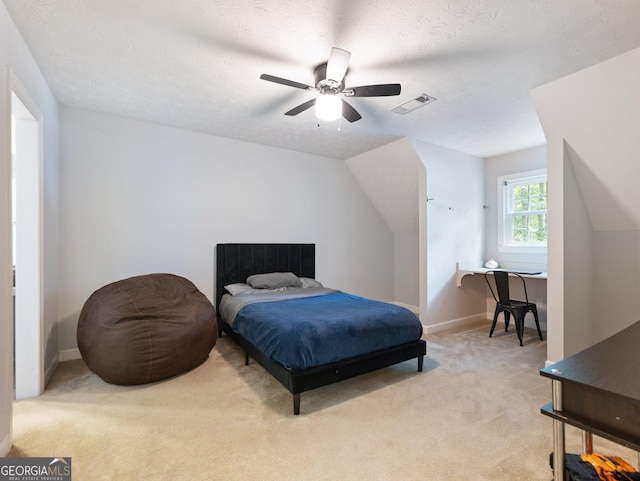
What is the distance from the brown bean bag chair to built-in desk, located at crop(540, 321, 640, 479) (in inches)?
106

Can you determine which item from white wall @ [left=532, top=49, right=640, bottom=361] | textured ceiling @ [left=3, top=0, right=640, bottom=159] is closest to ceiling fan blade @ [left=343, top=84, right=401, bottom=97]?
textured ceiling @ [left=3, top=0, right=640, bottom=159]

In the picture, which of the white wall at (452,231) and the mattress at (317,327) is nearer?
the mattress at (317,327)

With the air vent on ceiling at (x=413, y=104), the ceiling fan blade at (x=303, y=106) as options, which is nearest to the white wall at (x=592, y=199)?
the air vent on ceiling at (x=413, y=104)

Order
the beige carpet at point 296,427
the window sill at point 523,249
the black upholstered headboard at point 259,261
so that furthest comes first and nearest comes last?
the window sill at point 523,249 → the black upholstered headboard at point 259,261 → the beige carpet at point 296,427

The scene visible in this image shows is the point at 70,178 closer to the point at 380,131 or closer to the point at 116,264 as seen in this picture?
the point at 116,264

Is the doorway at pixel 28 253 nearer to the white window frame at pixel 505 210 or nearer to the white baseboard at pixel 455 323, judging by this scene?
the white baseboard at pixel 455 323

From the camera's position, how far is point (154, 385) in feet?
8.88

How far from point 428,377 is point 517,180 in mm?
3345

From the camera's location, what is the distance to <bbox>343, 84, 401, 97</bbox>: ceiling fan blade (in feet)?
7.01

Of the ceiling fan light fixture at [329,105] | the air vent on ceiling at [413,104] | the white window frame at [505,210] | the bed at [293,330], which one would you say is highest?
the air vent on ceiling at [413,104]

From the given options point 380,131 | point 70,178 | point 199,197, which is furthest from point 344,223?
point 70,178

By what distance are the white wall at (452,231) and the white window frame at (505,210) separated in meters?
0.25

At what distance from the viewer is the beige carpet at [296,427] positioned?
1.73 metres

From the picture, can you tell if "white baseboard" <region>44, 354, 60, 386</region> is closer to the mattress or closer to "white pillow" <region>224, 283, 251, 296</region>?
the mattress
